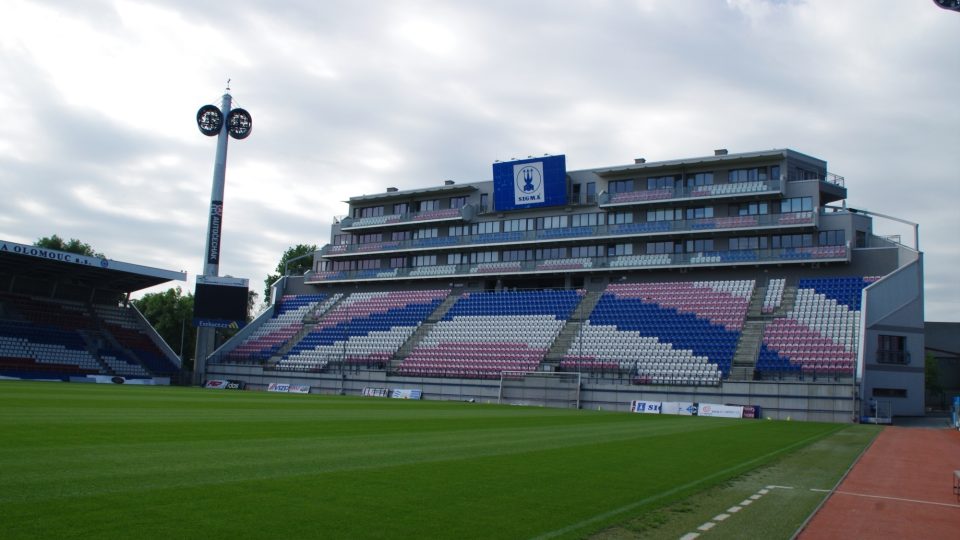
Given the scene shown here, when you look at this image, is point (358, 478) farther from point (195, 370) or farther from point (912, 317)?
point (195, 370)

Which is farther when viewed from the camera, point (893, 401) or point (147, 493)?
point (893, 401)

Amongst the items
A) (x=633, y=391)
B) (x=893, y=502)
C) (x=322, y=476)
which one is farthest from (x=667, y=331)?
(x=322, y=476)

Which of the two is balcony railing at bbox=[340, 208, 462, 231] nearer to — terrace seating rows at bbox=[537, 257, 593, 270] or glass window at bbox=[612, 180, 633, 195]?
terrace seating rows at bbox=[537, 257, 593, 270]

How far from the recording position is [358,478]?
13.1 m

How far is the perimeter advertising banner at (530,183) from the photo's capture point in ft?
230

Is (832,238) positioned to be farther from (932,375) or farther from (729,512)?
(729,512)

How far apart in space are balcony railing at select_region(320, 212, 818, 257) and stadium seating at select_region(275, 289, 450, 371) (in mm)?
5118

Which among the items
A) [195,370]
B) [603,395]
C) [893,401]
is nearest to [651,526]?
[603,395]

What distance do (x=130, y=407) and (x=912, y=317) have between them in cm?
5062

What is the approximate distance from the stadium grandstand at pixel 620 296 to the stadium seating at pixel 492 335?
21 cm

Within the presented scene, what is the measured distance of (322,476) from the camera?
13.1 meters

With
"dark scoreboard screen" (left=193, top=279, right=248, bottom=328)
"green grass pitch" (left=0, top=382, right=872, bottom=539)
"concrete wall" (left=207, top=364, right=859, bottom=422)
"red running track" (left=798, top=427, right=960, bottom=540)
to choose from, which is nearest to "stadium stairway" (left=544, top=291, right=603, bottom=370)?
"concrete wall" (left=207, top=364, right=859, bottom=422)

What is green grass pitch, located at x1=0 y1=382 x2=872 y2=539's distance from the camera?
9.28 metres

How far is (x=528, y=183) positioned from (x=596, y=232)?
346 inches
